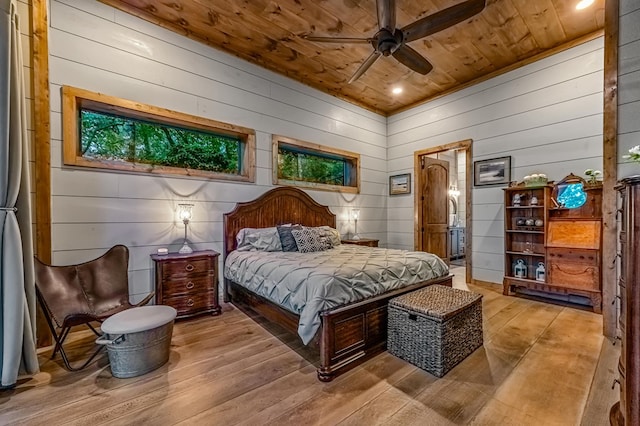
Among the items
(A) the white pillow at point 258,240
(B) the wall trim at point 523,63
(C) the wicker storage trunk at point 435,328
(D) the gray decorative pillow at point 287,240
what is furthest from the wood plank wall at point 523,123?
(A) the white pillow at point 258,240

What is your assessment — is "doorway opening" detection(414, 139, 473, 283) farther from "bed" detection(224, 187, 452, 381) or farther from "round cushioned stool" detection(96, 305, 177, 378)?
"round cushioned stool" detection(96, 305, 177, 378)

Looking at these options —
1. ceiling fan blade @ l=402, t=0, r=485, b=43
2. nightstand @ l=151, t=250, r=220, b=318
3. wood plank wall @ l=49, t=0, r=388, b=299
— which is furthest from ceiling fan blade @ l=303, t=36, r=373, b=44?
nightstand @ l=151, t=250, r=220, b=318

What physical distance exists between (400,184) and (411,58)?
9.96ft

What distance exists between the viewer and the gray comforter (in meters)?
2.09

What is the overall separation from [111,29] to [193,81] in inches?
35.6

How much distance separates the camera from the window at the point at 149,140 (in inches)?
115

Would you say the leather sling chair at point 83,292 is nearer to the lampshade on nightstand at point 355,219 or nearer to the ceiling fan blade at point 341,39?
the ceiling fan blade at point 341,39

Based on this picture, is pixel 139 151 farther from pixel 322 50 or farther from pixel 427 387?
pixel 427 387

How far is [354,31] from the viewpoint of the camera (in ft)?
11.5

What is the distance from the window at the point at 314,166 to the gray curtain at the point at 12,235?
2782 mm

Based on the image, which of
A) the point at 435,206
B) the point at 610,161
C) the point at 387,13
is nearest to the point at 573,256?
the point at 610,161

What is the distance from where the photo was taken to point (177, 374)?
6.82 feet

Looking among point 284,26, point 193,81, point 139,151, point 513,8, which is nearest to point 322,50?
point 284,26

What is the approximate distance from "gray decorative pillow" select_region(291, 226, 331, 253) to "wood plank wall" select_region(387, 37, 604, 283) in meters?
2.60
